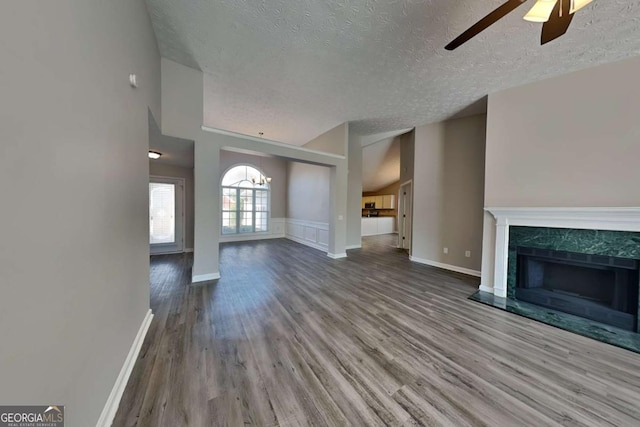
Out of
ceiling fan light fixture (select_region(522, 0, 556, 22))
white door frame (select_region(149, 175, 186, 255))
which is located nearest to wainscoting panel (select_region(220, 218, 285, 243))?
white door frame (select_region(149, 175, 186, 255))

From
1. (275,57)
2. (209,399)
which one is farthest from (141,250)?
(275,57)

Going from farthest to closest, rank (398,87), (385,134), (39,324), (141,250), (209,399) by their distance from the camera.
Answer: (385,134) → (398,87) → (141,250) → (209,399) → (39,324)

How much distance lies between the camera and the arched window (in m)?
7.32

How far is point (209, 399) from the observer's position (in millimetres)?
1430

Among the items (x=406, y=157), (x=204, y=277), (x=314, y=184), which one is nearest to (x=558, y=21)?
(x=406, y=157)

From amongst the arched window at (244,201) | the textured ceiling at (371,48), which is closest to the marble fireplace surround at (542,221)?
the textured ceiling at (371,48)

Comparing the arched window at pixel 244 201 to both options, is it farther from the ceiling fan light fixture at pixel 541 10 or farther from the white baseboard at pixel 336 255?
the ceiling fan light fixture at pixel 541 10

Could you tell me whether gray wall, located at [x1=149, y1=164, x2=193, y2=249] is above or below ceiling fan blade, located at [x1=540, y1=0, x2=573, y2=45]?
below

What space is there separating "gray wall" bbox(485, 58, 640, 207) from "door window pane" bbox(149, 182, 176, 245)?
706 centimetres

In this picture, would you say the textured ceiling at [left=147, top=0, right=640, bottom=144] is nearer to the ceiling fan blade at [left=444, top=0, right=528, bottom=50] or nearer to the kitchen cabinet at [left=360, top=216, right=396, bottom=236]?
the ceiling fan blade at [left=444, top=0, right=528, bottom=50]

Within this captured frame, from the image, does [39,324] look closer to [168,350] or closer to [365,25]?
[168,350]

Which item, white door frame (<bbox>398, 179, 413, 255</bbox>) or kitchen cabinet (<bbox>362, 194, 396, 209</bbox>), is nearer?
white door frame (<bbox>398, 179, 413, 255</bbox>)

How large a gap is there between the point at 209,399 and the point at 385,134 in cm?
651

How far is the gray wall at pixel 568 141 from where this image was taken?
2461mm
